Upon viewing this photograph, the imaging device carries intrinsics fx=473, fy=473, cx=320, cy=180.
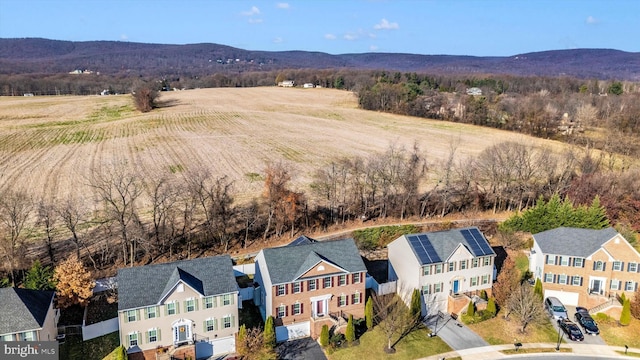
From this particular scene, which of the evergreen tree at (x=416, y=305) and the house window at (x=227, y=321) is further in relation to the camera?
the evergreen tree at (x=416, y=305)

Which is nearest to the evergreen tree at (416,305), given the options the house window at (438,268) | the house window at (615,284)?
the house window at (438,268)

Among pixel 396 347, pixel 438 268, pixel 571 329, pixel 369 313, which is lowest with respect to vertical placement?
pixel 396 347

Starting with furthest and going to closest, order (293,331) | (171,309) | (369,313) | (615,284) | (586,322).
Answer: (615,284) → (586,322) → (369,313) → (293,331) → (171,309)

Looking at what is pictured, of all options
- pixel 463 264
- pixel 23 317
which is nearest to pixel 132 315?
pixel 23 317

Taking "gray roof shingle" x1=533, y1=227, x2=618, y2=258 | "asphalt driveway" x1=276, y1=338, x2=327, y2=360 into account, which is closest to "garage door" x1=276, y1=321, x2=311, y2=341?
"asphalt driveway" x1=276, y1=338, x2=327, y2=360

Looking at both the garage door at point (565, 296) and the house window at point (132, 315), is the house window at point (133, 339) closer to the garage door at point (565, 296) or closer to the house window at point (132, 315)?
the house window at point (132, 315)

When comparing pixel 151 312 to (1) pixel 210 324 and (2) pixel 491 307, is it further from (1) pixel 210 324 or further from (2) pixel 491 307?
(2) pixel 491 307
